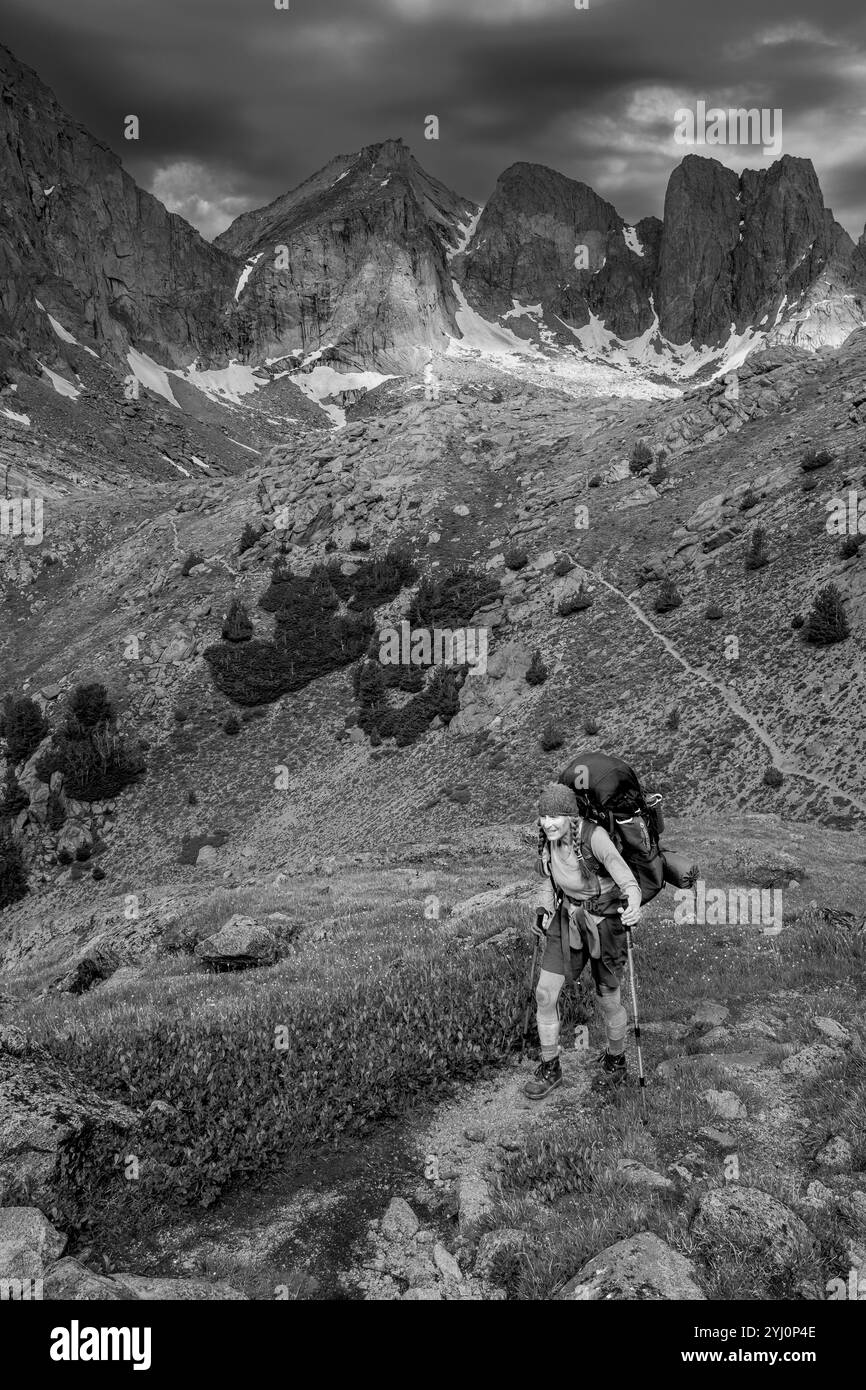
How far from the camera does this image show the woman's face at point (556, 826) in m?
7.79

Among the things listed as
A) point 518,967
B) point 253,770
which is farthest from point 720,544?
point 518,967

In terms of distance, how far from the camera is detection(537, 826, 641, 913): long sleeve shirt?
302 inches

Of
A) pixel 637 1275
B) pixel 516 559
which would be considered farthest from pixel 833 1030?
pixel 516 559

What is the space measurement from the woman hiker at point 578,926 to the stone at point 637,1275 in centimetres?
290

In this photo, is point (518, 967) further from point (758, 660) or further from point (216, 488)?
point (216, 488)

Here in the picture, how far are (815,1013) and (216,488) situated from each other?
67251 millimetres

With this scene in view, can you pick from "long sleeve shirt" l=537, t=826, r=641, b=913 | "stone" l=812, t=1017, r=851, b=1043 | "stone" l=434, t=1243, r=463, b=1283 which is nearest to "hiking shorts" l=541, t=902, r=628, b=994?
"long sleeve shirt" l=537, t=826, r=641, b=913

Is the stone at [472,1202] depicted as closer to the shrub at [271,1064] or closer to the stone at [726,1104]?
the shrub at [271,1064]

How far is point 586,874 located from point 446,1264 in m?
3.65

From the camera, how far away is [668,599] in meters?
38.4

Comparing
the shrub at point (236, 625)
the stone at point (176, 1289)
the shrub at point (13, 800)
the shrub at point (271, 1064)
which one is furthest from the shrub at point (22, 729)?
the stone at point (176, 1289)

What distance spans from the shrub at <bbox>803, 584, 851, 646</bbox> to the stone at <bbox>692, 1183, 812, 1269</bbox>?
28538 millimetres

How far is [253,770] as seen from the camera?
1561 inches

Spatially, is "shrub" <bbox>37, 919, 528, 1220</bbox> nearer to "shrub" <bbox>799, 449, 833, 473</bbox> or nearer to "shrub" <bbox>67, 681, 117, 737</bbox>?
"shrub" <bbox>67, 681, 117, 737</bbox>
